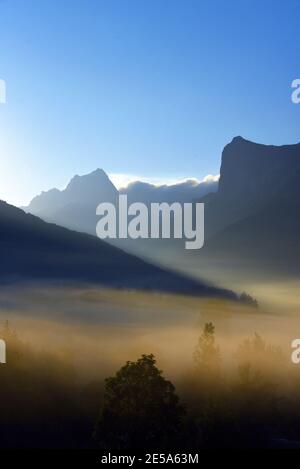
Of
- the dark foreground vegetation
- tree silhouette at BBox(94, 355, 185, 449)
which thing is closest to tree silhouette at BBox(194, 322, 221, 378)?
the dark foreground vegetation

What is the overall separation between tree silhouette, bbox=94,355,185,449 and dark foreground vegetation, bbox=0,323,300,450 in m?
0.09

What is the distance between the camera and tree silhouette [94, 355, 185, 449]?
4625 centimetres

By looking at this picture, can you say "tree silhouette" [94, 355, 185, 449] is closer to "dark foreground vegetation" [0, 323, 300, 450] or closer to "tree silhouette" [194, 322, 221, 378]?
"dark foreground vegetation" [0, 323, 300, 450]

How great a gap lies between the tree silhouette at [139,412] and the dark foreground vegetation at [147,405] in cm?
9

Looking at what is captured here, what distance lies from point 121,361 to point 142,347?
42.8 meters

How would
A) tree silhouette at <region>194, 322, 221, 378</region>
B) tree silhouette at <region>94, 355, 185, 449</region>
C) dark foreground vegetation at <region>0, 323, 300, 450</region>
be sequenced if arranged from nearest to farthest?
tree silhouette at <region>94, 355, 185, 449</region> → dark foreground vegetation at <region>0, 323, 300, 450</region> → tree silhouette at <region>194, 322, 221, 378</region>

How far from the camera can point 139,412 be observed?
1845 inches

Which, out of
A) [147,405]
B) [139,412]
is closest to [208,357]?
[147,405]

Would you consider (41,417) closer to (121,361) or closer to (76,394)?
(76,394)

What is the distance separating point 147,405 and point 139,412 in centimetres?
127

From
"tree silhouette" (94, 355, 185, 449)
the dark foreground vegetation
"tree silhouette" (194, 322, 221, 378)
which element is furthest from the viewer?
"tree silhouette" (194, 322, 221, 378)

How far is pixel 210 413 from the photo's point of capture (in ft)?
184

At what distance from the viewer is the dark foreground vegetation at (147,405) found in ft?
157
